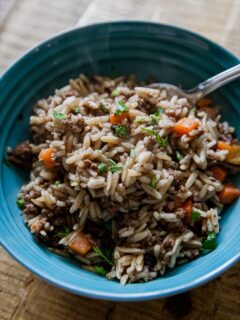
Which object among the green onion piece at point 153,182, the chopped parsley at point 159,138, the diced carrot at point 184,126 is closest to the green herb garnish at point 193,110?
Result: the diced carrot at point 184,126

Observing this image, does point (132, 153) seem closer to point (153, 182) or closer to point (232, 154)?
point (153, 182)

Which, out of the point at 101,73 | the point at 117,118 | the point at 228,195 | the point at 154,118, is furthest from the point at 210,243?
the point at 101,73

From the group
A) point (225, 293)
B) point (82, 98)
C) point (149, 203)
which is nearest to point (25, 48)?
point (82, 98)

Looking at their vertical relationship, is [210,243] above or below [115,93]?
below

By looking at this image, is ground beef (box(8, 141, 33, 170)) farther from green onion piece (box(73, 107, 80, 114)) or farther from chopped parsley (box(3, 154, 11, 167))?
green onion piece (box(73, 107, 80, 114))

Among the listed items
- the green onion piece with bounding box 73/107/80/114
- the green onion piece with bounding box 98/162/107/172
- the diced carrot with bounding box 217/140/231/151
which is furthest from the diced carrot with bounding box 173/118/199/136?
the green onion piece with bounding box 73/107/80/114

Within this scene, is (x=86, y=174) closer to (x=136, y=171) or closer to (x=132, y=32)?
(x=136, y=171)
